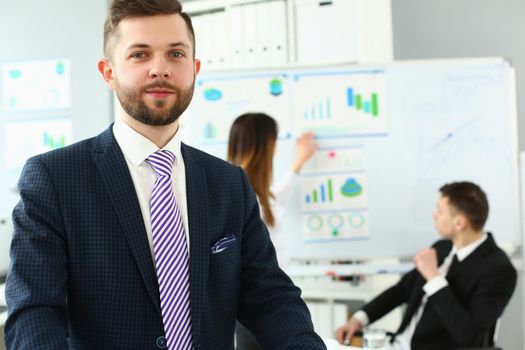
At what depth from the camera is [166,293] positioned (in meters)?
1.00

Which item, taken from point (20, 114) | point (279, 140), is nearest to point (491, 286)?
point (279, 140)

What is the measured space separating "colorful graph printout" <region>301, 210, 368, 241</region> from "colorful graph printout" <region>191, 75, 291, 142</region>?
433 millimetres

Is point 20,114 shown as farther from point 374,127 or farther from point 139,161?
point 139,161

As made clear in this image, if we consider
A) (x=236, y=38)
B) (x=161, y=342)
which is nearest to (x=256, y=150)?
(x=236, y=38)

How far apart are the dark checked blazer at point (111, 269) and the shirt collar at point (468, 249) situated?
1.30 meters

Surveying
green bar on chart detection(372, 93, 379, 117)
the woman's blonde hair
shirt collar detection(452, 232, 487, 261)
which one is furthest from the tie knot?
green bar on chart detection(372, 93, 379, 117)

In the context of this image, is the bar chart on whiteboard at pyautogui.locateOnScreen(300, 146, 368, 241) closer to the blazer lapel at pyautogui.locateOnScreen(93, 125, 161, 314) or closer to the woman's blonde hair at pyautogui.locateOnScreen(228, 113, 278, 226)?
the woman's blonde hair at pyautogui.locateOnScreen(228, 113, 278, 226)

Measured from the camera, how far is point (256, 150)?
2.39m

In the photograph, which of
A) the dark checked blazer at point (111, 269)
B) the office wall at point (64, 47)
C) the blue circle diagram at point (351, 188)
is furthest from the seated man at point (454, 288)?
the office wall at point (64, 47)

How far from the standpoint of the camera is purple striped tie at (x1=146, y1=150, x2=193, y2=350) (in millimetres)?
1006

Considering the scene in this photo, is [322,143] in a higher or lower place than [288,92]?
lower

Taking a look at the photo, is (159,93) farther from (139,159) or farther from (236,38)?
(236,38)

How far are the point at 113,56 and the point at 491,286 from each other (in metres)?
1.65

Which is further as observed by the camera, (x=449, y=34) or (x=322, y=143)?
(x=449, y=34)
